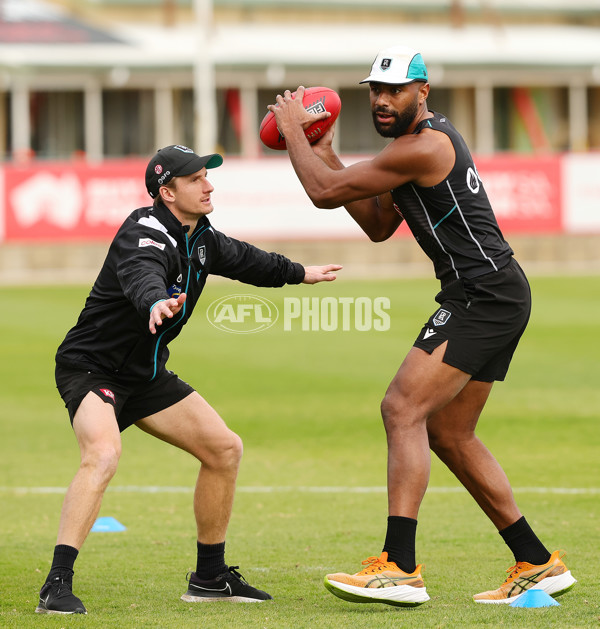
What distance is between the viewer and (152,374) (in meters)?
6.22

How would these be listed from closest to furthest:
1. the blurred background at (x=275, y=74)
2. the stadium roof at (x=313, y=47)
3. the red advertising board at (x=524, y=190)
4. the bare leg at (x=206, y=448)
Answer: the bare leg at (x=206, y=448), the red advertising board at (x=524, y=190), the blurred background at (x=275, y=74), the stadium roof at (x=313, y=47)

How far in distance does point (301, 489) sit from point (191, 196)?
374cm

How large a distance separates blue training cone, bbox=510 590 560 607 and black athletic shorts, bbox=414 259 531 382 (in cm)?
104

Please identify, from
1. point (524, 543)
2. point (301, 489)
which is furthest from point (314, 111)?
point (301, 489)

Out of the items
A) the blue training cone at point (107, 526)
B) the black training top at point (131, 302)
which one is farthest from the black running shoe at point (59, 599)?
the blue training cone at point (107, 526)

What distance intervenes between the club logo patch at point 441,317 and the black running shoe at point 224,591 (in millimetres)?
1561

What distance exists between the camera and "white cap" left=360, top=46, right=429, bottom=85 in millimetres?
5852

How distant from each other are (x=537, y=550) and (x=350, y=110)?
124 feet

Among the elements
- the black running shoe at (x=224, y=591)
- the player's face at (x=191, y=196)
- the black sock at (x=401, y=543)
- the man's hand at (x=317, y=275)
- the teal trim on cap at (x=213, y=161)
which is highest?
the teal trim on cap at (x=213, y=161)

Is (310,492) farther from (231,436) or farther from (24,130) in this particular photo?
(24,130)

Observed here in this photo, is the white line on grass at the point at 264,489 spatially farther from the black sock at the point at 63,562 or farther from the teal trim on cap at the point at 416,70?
the teal trim on cap at the point at 416,70

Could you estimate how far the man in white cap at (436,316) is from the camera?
5.82 metres

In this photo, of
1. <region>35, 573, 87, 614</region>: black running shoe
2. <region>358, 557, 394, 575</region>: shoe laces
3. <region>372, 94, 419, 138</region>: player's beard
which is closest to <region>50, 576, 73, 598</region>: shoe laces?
<region>35, 573, 87, 614</region>: black running shoe

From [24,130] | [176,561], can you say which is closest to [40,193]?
[24,130]
